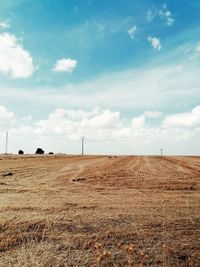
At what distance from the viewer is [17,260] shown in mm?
6148

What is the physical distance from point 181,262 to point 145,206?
4.73 metres

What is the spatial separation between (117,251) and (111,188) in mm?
8979

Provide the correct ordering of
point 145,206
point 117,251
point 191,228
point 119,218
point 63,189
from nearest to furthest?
point 117,251, point 191,228, point 119,218, point 145,206, point 63,189

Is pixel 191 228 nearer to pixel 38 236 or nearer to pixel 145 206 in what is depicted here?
pixel 145 206

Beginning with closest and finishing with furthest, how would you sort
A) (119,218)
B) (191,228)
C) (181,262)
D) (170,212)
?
1. (181,262)
2. (191,228)
3. (119,218)
4. (170,212)

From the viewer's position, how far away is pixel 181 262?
236 inches

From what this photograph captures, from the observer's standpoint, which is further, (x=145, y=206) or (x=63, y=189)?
(x=63, y=189)

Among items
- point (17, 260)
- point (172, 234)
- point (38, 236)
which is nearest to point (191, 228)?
point (172, 234)

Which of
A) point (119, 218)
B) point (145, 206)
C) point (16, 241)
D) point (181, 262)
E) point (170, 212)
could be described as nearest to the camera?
Answer: point (181, 262)

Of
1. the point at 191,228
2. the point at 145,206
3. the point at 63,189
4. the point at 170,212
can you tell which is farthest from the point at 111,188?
the point at 191,228

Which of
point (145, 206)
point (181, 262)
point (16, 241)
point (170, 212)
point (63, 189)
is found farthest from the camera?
point (63, 189)

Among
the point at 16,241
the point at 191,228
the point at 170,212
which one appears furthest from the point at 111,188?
the point at 16,241

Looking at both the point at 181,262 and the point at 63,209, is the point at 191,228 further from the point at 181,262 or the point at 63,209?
the point at 63,209

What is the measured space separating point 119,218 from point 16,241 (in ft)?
10.1
